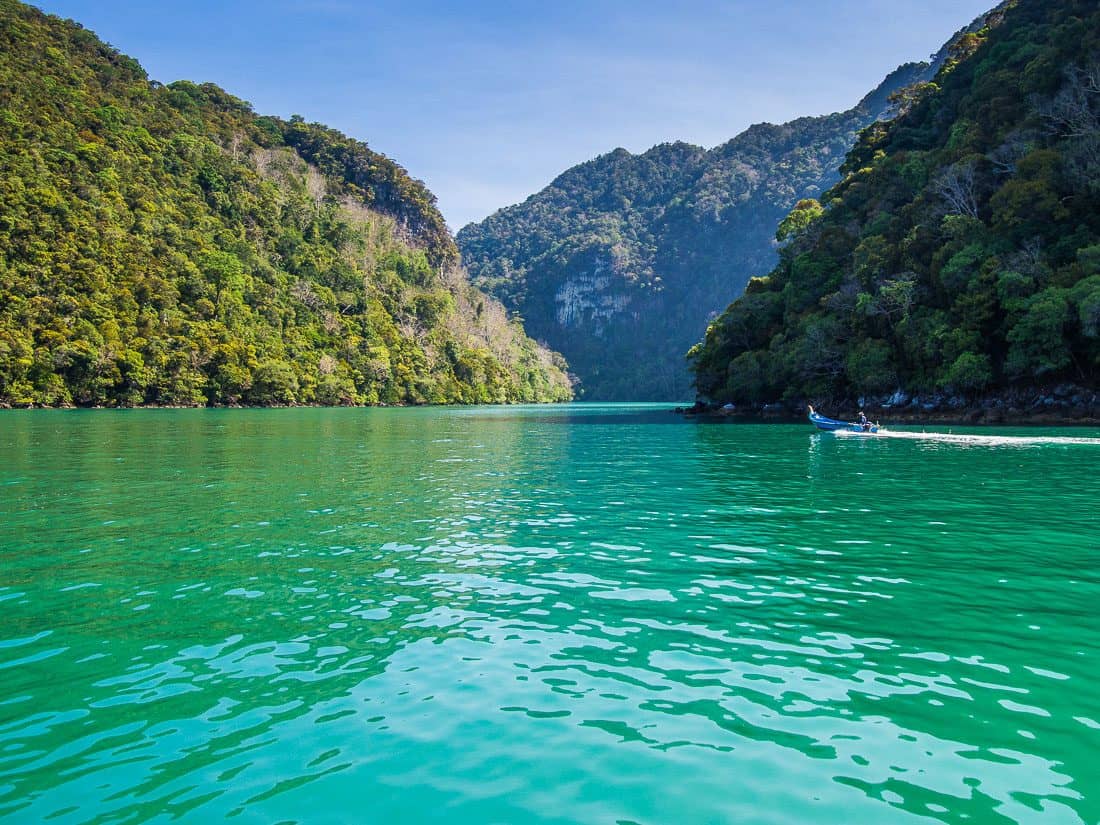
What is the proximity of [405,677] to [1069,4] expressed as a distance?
284 ft

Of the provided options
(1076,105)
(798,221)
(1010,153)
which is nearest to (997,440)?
(1010,153)

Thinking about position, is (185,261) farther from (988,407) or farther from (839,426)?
(988,407)

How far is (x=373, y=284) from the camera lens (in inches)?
6698

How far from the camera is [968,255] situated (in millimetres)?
53719

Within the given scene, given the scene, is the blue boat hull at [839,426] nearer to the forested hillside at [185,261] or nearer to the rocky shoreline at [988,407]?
the rocky shoreline at [988,407]

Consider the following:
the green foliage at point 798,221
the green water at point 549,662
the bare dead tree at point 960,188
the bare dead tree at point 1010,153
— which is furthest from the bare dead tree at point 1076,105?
the green water at point 549,662

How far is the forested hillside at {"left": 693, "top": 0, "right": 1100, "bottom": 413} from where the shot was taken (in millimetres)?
49562

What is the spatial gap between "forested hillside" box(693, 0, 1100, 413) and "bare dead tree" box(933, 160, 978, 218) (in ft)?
0.53

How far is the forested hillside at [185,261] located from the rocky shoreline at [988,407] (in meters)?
80.4

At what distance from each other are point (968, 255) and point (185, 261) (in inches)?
4186

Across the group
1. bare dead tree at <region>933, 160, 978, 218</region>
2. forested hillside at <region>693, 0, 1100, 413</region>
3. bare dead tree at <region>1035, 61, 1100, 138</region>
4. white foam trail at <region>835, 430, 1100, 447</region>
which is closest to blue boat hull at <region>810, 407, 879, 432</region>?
white foam trail at <region>835, 430, 1100, 447</region>

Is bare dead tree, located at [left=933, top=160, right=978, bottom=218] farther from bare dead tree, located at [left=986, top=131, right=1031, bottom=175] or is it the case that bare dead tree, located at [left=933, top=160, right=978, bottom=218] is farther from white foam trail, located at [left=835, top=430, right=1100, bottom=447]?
white foam trail, located at [left=835, top=430, right=1100, bottom=447]

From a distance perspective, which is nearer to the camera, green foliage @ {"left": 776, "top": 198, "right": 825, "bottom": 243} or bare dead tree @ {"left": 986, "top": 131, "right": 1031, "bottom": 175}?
bare dead tree @ {"left": 986, "top": 131, "right": 1031, "bottom": 175}

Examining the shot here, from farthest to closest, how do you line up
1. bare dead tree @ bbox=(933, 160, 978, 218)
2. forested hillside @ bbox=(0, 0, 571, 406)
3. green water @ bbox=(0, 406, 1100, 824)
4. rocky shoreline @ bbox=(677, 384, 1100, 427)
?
forested hillside @ bbox=(0, 0, 571, 406)
bare dead tree @ bbox=(933, 160, 978, 218)
rocky shoreline @ bbox=(677, 384, 1100, 427)
green water @ bbox=(0, 406, 1100, 824)
